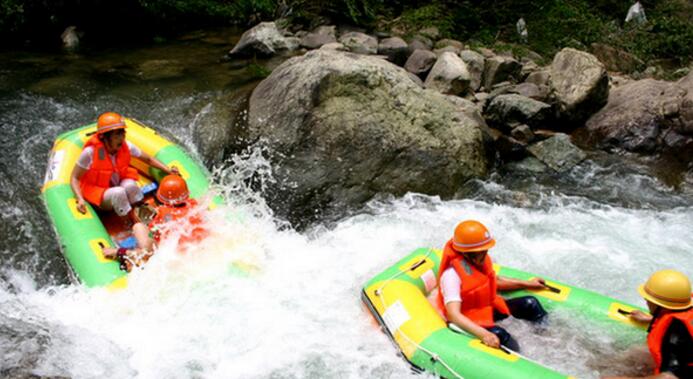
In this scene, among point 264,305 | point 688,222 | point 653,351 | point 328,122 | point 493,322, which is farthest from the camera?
point 328,122

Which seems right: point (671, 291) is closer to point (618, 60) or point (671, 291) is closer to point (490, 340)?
point (490, 340)

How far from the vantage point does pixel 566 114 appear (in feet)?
28.5

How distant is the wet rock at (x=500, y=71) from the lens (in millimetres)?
9945

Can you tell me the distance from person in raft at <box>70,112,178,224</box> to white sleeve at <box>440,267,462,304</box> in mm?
3095

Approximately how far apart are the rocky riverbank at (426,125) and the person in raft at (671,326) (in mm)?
3612

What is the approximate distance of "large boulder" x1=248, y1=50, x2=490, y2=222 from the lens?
6.80m

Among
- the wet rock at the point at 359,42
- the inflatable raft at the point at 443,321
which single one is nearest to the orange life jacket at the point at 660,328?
the inflatable raft at the point at 443,321

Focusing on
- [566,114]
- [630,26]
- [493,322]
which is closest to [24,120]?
[493,322]

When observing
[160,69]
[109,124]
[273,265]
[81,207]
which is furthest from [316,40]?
[273,265]

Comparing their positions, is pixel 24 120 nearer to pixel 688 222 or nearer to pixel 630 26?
pixel 688 222

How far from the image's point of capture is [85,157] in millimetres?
5723

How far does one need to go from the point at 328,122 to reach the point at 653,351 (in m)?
4.32

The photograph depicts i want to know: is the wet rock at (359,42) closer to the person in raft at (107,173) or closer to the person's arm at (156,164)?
the person's arm at (156,164)

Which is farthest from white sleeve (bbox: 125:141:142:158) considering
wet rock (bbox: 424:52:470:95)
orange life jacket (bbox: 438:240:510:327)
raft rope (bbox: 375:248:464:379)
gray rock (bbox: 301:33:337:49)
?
gray rock (bbox: 301:33:337:49)
